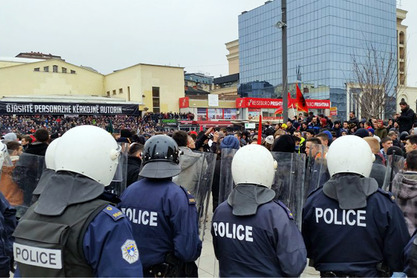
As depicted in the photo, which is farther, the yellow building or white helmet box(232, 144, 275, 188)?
the yellow building

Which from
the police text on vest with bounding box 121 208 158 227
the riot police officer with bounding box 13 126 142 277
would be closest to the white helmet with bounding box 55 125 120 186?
the riot police officer with bounding box 13 126 142 277

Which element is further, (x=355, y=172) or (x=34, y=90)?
(x=34, y=90)

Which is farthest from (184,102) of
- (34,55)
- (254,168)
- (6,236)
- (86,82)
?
(254,168)

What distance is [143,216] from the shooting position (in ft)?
8.73

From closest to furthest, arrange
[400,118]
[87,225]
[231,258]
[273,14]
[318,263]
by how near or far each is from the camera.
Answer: [87,225], [231,258], [318,263], [400,118], [273,14]

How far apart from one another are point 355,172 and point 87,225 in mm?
1925

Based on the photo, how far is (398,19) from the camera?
272ft

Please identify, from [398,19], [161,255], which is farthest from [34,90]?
[398,19]

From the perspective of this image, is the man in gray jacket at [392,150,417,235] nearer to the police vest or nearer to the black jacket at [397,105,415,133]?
the police vest

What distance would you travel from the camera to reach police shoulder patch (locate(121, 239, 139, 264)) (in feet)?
5.64

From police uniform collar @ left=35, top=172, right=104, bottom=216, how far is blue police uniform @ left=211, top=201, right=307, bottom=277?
1.03 meters

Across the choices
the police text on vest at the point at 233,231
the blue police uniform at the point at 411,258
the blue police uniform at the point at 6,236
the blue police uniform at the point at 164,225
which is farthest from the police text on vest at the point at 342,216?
the blue police uniform at the point at 6,236

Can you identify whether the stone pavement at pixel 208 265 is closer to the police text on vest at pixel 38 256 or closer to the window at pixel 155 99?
the police text on vest at pixel 38 256

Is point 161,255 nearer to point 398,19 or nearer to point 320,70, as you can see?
point 320,70
